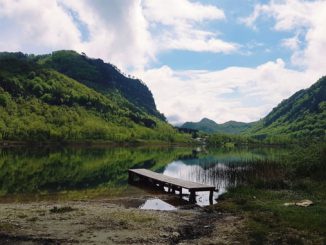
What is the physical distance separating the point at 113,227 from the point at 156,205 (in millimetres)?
12532

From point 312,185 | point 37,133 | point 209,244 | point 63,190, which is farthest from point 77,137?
point 209,244

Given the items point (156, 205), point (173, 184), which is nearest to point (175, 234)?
point (156, 205)

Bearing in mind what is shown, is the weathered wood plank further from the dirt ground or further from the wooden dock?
the dirt ground

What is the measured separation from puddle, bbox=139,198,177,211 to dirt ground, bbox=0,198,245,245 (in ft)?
14.1

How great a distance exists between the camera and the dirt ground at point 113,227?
17734 millimetres

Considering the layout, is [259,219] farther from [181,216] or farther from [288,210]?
[181,216]

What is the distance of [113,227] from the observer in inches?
805

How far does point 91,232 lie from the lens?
19.1 meters

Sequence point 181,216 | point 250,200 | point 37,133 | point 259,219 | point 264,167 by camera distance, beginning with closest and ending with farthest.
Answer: point 259,219 → point 181,216 → point 250,200 → point 264,167 → point 37,133

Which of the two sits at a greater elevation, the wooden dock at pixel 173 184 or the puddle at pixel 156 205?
the wooden dock at pixel 173 184

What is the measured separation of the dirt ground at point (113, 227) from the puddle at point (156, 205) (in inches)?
169

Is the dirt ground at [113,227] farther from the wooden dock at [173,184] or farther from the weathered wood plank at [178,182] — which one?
the weathered wood plank at [178,182]

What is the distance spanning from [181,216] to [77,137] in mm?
170973

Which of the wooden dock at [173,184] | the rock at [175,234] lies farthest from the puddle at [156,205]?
the rock at [175,234]
